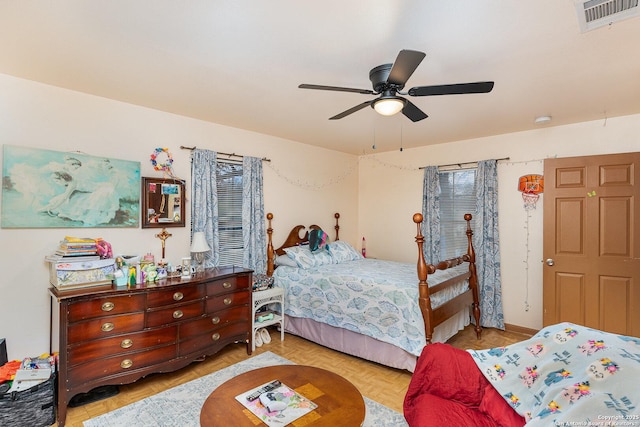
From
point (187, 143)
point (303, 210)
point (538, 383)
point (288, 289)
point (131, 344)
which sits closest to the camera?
point (538, 383)

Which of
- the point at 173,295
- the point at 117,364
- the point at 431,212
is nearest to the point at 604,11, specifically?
the point at 431,212

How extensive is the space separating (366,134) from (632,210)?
281 cm

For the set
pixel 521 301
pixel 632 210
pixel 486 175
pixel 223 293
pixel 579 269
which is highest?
pixel 486 175

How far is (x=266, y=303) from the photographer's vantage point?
142 inches

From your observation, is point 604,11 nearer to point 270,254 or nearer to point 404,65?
point 404,65

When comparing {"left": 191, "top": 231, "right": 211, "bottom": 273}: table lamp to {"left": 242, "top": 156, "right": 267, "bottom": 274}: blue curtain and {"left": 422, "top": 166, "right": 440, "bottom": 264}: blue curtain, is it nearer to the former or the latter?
{"left": 242, "top": 156, "right": 267, "bottom": 274}: blue curtain

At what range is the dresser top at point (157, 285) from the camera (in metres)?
2.29

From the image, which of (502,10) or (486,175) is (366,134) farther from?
(502,10)

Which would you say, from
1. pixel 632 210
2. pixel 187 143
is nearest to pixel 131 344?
pixel 187 143

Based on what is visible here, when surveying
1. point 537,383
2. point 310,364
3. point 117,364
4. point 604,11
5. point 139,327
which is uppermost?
point 604,11

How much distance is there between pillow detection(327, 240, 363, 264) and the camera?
14.2ft

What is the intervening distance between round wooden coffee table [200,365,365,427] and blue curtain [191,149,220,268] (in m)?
1.82

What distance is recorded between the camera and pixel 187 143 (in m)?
3.46

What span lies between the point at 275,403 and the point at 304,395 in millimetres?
200
